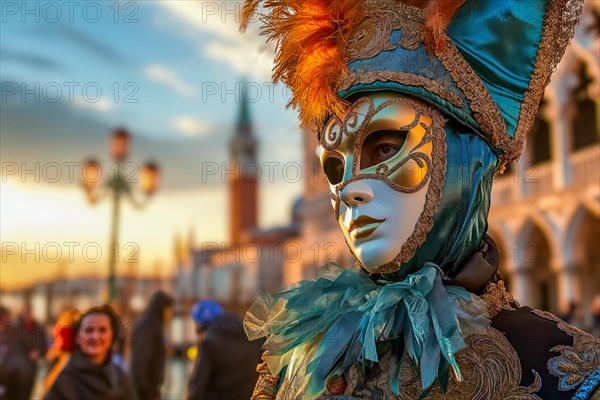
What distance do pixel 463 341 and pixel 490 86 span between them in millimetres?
640

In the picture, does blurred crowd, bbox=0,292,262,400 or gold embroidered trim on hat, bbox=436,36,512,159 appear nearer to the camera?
gold embroidered trim on hat, bbox=436,36,512,159

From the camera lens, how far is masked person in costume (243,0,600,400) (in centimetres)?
163

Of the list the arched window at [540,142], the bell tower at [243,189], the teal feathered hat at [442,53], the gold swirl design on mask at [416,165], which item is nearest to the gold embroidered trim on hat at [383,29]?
the teal feathered hat at [442,53]

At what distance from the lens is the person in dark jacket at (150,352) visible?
6641 mm

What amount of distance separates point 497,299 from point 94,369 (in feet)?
11.5

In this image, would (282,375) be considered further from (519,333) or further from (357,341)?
(519,333)

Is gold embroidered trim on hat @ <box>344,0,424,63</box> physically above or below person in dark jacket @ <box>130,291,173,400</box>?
above

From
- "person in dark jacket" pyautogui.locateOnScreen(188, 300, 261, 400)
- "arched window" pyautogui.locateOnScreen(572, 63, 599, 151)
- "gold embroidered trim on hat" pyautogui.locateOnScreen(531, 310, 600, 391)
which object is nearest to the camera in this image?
"gold embroidered trim on hat" pyautogui.locateOnScreen(531, 310, 600, 391)

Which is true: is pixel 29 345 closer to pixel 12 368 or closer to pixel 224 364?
pixel 12 368

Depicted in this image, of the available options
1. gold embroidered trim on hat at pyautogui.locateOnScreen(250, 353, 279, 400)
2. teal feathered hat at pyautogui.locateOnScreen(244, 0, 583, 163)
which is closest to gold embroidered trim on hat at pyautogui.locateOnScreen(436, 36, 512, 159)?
teal feathered hat at pyautogui.locateOnScreen(244, 0, 583, 163)

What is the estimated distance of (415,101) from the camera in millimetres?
1755

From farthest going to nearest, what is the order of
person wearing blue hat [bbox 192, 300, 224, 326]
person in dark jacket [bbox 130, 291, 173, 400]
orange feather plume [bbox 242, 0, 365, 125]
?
person in dark jacket [bbox 130, 291, 173, 400] → person wearing blue hat [bbox 192, 300, 224, 326] → orange feather plume [bbox 242, 0, 365, 125]

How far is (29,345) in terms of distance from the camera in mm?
8672

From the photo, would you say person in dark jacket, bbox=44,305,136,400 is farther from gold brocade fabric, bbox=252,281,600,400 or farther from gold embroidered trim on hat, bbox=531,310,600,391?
gold embroidered trim on hat, bbox=531,310,600,391
